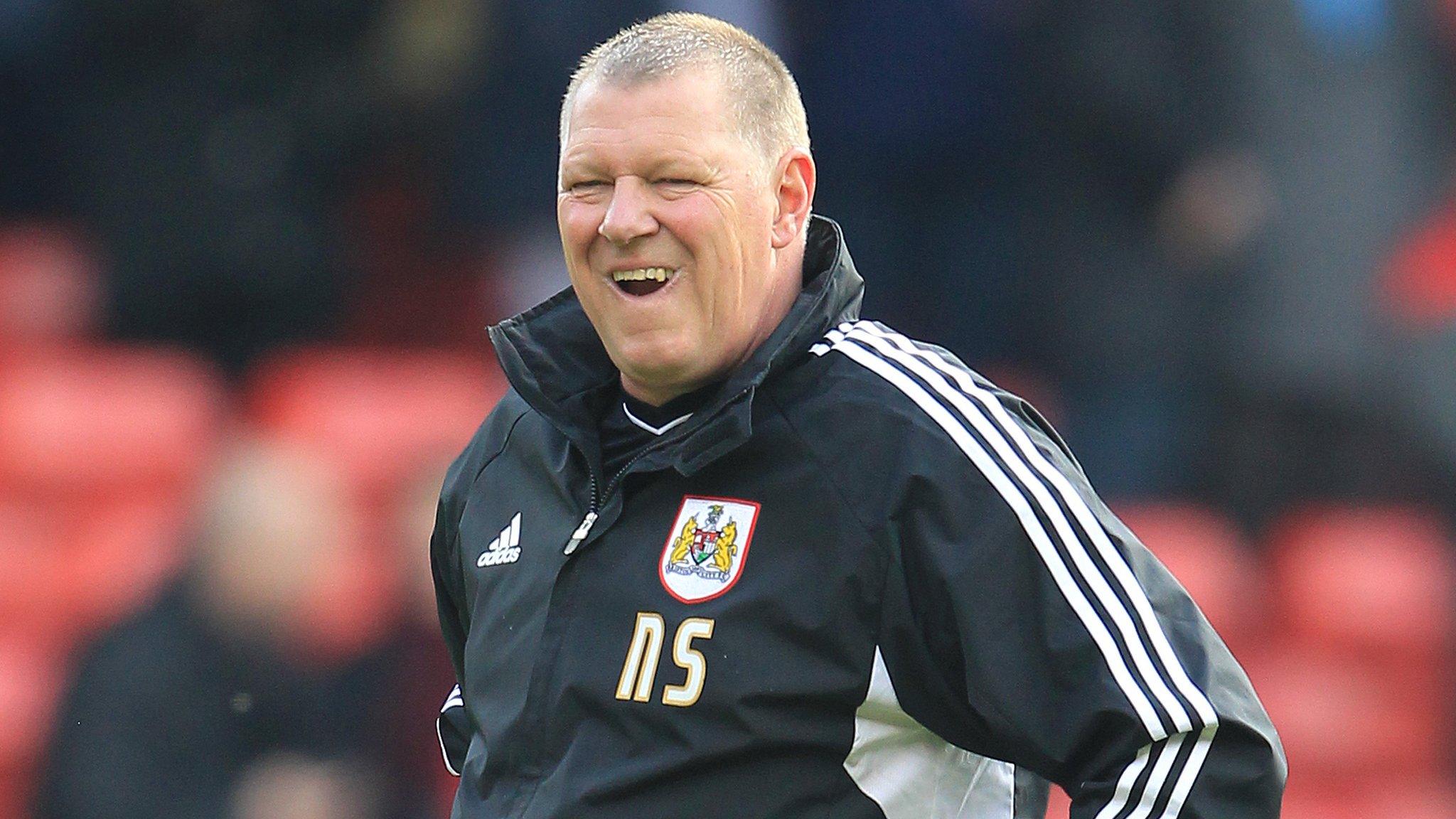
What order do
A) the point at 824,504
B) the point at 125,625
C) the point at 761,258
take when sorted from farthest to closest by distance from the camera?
the point at 125,625 < the point at 761,258 < the point at 824,504

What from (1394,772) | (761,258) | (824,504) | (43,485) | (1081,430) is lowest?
(1394,772)

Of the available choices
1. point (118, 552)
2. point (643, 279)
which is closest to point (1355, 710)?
point (118, 552)

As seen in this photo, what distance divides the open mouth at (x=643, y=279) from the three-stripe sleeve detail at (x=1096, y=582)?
239mm

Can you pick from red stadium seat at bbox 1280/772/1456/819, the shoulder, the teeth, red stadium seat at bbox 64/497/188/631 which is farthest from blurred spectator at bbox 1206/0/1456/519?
the teeth

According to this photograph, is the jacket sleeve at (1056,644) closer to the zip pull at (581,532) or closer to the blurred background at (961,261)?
the zip pull at (581,532)

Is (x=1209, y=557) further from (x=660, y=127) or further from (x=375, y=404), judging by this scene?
(x=660, y=127)

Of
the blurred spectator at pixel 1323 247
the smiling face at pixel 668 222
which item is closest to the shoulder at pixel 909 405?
the smiling face at pixel 668 222

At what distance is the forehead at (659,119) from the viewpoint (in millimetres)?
2094

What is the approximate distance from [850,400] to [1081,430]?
319cm

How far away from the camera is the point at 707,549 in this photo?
2.05 m

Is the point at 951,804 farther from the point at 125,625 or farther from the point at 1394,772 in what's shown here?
the point at 1394,772

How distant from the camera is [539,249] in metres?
5.38

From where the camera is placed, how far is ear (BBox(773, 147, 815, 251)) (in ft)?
7.16

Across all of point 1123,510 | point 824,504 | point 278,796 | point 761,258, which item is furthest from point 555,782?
point 1123,510
